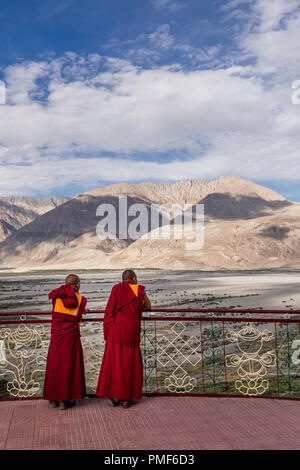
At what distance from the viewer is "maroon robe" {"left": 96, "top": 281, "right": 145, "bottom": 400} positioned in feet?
17.1

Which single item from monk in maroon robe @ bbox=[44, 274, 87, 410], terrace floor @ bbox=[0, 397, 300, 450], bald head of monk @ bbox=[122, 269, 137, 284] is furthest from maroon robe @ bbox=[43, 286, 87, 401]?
bald head of monk @ bbox=[122, 269, 137, 284]

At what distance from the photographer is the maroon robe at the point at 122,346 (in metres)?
5.21

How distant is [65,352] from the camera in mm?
5164

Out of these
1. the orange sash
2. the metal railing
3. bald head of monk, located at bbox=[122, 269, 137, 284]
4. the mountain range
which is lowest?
the metal railing

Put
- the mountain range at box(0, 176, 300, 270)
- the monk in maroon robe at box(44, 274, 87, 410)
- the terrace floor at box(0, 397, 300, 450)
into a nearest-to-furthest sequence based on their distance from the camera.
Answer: the terrace floor at box(0, 397, 300, 450) → the monk in maroon robe at box(44, 274, 87, 410) → the mountain range at box(0, 176, 300, 270)

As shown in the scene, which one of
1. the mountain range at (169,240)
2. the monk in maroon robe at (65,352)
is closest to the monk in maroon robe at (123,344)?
the monk in maroon robe at (65,352)

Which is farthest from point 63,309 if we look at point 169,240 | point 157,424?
point 169,240

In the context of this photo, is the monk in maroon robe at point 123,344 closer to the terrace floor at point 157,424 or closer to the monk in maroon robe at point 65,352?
the terrace floor at point 157,424

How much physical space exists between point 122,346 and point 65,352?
0.69 meters

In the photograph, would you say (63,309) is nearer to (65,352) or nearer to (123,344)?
(65,352)

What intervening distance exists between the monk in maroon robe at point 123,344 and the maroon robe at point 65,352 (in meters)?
0.34

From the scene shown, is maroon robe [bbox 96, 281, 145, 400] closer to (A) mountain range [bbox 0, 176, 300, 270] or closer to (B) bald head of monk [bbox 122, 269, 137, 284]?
(B) bald head of monk [bbox 122, 269, 137, 284]

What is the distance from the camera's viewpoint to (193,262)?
7988 centimetres
